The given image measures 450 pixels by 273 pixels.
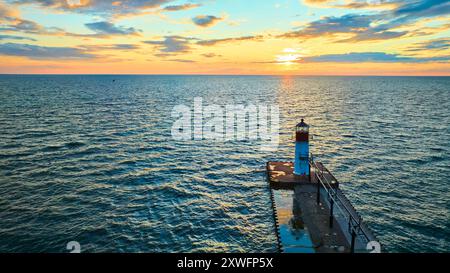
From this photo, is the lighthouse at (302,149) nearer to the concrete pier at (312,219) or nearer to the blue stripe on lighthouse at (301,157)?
the blue stripe on lighthouse at (301,157)

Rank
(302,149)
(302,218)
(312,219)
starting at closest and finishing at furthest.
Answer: (312,219)
(302,218)
(302,149)

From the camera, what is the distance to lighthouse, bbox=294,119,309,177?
92.4 ft

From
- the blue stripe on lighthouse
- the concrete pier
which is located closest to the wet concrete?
the concrete pier

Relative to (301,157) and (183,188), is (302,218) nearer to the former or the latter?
(301,157)

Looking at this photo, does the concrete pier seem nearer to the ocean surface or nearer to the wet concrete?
the wet concrete

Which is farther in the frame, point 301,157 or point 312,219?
point 301,157

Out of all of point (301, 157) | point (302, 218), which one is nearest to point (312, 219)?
point (302, 218)

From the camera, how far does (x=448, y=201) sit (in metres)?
27.4

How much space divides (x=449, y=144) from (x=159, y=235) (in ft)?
160

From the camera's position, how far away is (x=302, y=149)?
2866 cm

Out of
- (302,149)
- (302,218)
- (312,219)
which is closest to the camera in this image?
(312,219)

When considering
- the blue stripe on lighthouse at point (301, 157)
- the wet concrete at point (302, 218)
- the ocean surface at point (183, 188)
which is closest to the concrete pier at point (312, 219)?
the wet concrete at point (302, 218)

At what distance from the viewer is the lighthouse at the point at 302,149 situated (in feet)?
92.4
